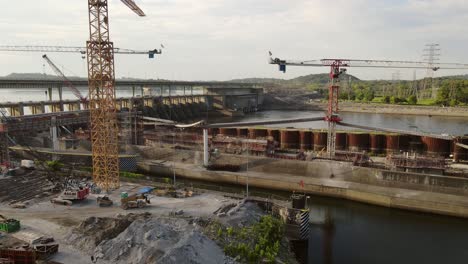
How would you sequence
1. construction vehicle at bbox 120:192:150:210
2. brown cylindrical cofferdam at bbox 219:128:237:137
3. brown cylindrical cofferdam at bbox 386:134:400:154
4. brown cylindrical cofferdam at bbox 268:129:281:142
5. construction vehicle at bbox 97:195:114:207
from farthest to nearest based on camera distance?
brown cylindrical cofferdam at bbox 219:128:237:137 < brown cylindrical cofferdam at bbox 268:129:281:142 < brown cylindrical cofferdam at bbox 386:134:400:154 < construction vehicle at bbox 97:195:114:207 < construction vehicle at bbox 120:192:150:210

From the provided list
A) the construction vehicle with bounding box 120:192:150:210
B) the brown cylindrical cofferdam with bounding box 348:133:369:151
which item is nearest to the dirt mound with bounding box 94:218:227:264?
the construction vehicle with bounding box 120:192:150:210

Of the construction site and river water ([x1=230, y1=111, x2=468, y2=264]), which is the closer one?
the construction site

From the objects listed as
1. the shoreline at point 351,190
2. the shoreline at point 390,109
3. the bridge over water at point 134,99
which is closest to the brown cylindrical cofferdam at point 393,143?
the shoreline at point 351,190

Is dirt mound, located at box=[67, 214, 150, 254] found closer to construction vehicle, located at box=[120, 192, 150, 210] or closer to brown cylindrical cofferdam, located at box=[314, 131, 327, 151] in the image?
construction vehicle, located at box=[120, 192, 150, 210]

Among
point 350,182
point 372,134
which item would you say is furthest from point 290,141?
point 350,182

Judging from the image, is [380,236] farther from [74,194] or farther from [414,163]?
[74,194]

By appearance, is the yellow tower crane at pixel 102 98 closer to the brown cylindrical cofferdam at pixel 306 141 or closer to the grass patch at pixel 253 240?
the grass patch at pixel 253 240

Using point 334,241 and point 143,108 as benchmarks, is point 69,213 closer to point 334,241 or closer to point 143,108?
point 334,241
